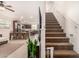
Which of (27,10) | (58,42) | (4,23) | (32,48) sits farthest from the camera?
(58,42)

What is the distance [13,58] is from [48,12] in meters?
4.68

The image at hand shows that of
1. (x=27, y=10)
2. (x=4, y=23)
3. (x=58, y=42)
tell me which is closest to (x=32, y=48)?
(x=27, y=10)

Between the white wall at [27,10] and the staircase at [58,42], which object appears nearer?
the white wall at [27,10]

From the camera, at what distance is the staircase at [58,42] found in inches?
142

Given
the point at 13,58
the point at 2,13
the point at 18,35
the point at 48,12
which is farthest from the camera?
the point at 48,12

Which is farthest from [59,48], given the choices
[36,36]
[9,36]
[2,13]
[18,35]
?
[2,13]

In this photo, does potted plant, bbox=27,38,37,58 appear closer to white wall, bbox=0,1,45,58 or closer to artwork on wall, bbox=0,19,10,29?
white wall, bbox=0,1,45,58

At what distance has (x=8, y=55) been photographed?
2.30 meters

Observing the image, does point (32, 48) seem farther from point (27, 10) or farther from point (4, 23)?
point (4, 23)

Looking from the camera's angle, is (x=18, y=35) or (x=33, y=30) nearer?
(x=18, y=35)

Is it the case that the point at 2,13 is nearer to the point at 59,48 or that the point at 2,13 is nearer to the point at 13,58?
the point at 13,58

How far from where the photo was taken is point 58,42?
4.46 metres

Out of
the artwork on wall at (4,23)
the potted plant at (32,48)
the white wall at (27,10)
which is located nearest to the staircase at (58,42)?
the potted plant at (32,48)

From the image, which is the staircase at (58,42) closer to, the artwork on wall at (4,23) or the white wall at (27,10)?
the white wall at (27,10)
